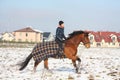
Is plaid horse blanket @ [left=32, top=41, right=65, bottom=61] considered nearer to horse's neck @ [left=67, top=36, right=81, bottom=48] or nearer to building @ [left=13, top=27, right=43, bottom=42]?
horse's neck @ [left=67, top=36, right=81, bottom=48]

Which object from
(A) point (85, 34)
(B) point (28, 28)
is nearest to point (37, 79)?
(A) point (85, 34)

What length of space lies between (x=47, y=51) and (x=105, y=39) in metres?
100

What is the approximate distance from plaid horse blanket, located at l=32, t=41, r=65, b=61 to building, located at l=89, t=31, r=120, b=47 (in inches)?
3804

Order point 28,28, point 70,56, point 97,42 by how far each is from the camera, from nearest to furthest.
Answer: point 70,56
point 97,42
point 28,28

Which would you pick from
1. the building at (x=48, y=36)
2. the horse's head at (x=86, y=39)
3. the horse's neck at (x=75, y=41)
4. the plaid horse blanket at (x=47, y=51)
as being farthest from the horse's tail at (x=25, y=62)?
the building at (x=48, y=36)

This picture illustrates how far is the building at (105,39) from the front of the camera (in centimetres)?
11031

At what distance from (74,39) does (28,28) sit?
108m

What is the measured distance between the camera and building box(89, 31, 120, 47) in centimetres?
11031

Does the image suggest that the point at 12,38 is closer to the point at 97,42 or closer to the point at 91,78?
the point at 97,42

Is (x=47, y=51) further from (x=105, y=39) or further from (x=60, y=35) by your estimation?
(x=105, y=39)

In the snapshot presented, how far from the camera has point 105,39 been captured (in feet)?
367

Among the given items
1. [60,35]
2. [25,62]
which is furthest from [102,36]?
[60,35]

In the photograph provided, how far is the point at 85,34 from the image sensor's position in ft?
42.9

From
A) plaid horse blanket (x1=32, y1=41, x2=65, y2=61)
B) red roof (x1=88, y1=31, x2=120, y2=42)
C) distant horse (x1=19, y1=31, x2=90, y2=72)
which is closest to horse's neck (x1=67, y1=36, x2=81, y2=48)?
distant horse (x1=19, y1=31, x2=90, y2=72)
